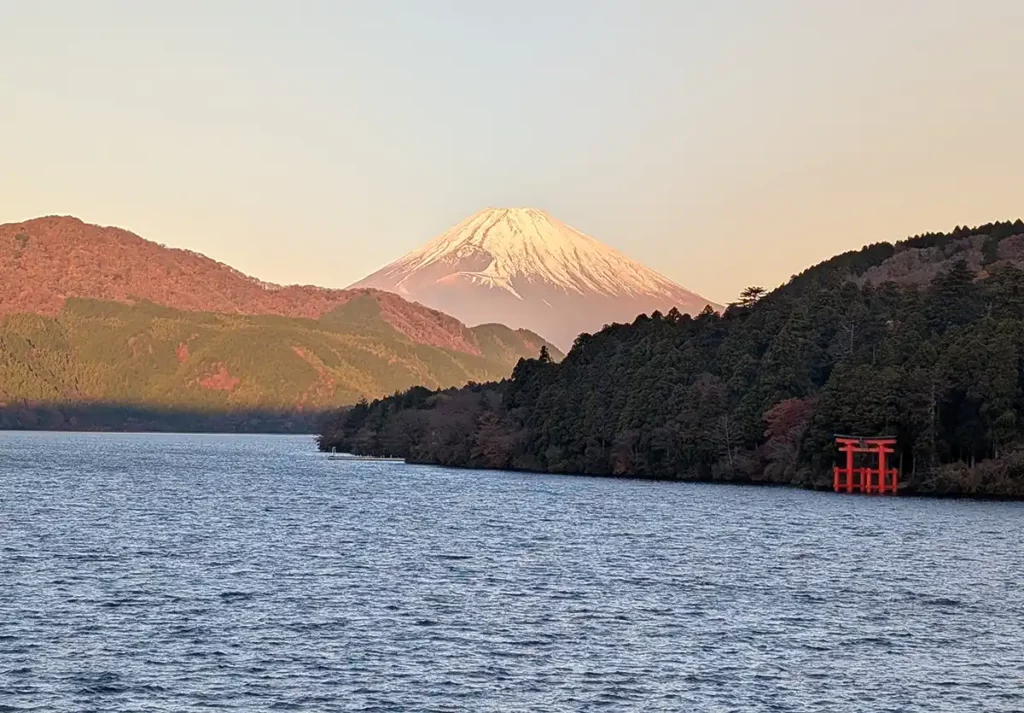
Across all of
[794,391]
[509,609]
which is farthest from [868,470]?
[509,609]

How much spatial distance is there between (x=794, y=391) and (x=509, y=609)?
276ft

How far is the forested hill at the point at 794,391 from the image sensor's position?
111562 millimetres

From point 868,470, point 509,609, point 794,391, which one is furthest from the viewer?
point 794,391

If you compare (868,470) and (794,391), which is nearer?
(868,470)

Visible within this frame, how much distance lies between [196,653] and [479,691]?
27.6ft

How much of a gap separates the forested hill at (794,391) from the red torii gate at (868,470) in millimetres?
1216

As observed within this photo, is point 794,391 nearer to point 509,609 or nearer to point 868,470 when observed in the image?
point 868,470

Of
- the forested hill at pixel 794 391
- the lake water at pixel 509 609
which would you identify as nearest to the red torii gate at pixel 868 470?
the forested hill at pixel 794 391

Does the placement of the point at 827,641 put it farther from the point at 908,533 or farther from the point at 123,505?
the point at 123,505

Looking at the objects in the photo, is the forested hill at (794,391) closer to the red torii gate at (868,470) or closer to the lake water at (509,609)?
the red torii gate at (868,470)

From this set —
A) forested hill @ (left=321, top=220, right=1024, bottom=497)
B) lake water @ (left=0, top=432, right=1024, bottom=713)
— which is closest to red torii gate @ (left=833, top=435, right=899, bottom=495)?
forested hill @ (left=321, top=220, right=1024, bottom=497)

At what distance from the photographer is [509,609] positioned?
49688mm

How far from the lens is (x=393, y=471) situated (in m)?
165

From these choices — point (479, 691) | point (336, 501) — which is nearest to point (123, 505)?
point (336, 501)
